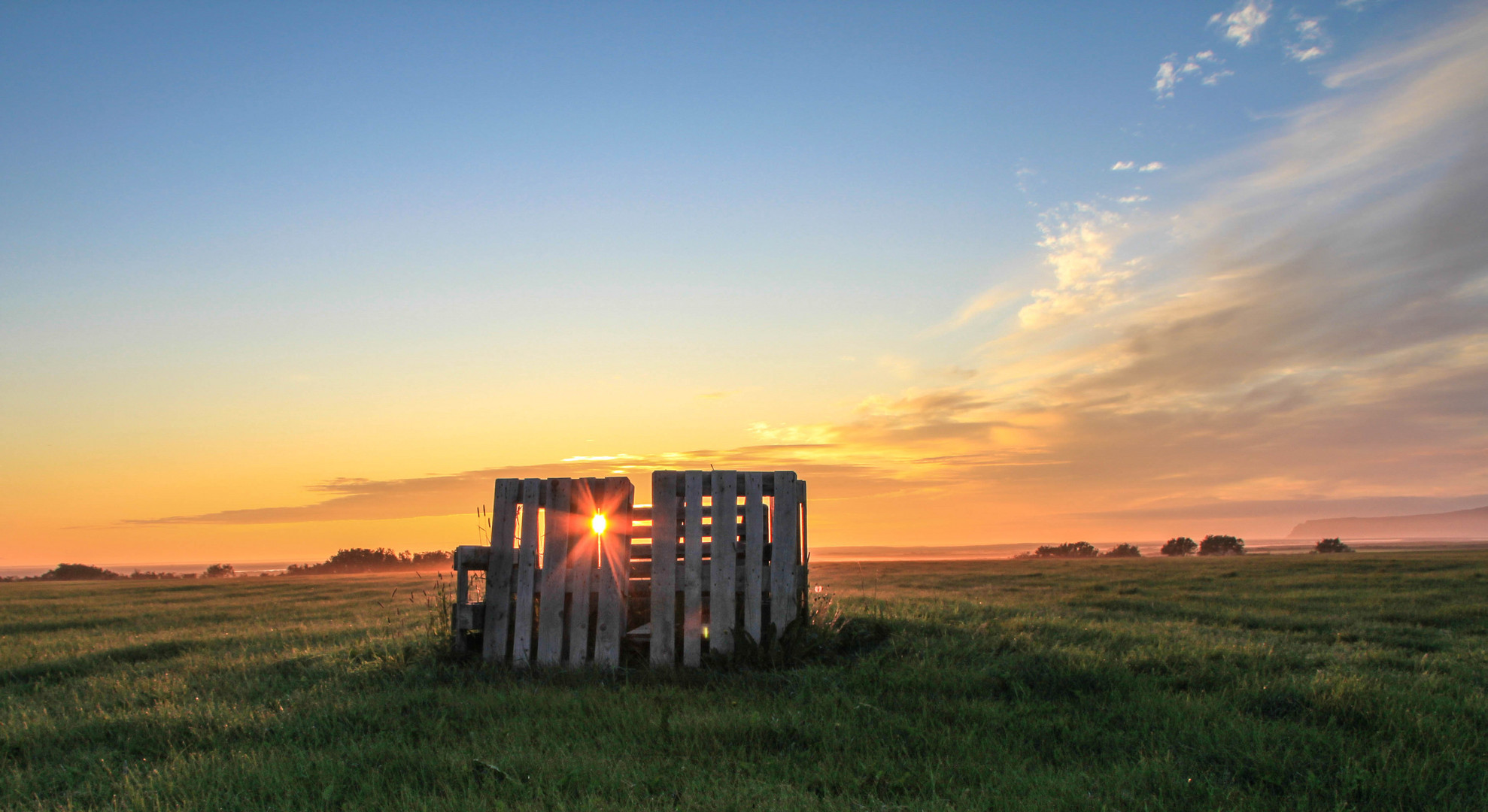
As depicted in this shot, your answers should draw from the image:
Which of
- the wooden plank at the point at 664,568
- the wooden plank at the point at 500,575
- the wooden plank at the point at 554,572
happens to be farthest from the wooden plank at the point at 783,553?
the wooden plank at the point at 500,575

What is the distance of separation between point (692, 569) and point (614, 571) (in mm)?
908

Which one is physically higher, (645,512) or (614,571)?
(645,512)

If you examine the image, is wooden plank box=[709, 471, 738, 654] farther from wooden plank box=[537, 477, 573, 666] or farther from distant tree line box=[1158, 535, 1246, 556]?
distant tree line box=[1158, 535, 1246, 556]

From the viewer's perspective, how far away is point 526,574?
9031 millimetres

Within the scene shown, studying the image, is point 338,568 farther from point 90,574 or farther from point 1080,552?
point 1080,552

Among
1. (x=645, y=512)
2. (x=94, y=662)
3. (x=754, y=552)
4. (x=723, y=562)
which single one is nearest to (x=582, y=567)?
(x=645, y=512)

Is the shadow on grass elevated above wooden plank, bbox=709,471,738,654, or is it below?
below

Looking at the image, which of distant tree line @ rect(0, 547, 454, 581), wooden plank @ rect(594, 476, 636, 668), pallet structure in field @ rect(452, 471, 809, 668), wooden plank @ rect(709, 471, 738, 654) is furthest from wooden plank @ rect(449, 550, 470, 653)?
distant tree line @ rect(0, 547, 454, 581)

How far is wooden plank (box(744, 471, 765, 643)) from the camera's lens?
8.60m

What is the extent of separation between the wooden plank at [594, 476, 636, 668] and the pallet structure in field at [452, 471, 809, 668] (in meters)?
0.01

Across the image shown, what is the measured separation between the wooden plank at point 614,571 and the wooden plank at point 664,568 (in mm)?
321

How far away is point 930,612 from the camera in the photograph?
11.2 m

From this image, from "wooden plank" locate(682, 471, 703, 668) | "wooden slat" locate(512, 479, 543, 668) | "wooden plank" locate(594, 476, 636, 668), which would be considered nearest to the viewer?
"wooden plank" locate(682, 471, 703, 668)

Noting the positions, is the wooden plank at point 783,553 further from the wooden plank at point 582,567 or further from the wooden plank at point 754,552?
the wooden plank at point 582,567
